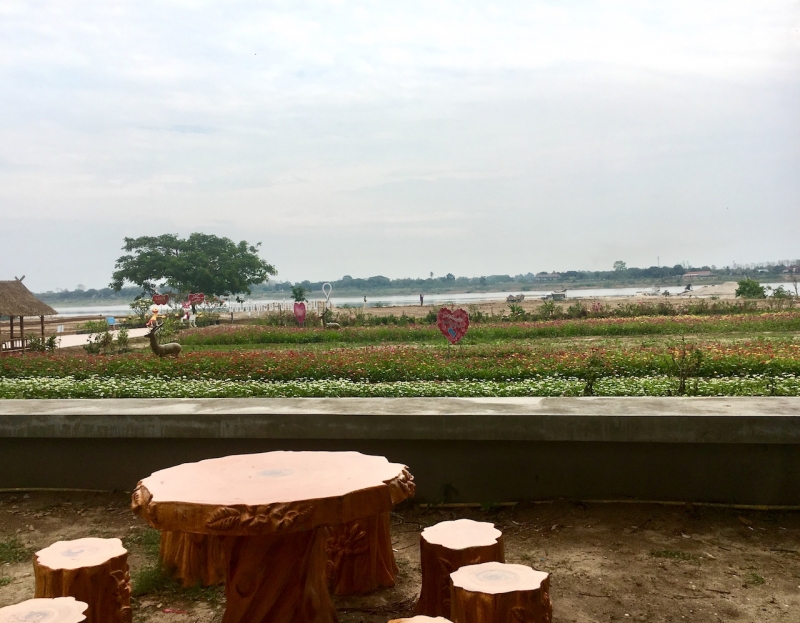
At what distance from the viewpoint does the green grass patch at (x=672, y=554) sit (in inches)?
148

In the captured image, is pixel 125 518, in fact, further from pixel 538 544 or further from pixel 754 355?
pixel 754 355

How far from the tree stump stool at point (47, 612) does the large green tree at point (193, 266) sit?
41.0m

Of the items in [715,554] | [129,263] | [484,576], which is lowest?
[715,554]

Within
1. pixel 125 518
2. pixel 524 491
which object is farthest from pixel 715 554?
pixel 125 518

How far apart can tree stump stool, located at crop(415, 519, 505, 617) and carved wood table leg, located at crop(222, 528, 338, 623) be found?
51cm

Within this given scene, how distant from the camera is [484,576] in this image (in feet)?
8.91

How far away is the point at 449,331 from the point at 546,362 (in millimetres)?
3820

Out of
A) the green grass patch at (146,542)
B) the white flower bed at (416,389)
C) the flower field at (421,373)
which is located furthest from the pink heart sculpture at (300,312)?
the green grass patch at (146,542)

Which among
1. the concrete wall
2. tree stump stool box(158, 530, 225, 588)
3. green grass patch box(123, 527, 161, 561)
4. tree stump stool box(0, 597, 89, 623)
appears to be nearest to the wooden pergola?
the concrete wall

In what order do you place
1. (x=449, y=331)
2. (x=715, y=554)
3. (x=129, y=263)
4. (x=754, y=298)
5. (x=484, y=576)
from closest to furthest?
(x=484, y=576), (x=715, y=554), (x=449, y=331), (x=754, y=298), (x=129, y=263)

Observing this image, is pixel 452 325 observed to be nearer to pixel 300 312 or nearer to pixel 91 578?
pixel 91 578

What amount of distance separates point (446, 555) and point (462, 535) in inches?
6.0

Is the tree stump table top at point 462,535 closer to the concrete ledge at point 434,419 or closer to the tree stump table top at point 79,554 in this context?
the concrete ledge at point 434,419

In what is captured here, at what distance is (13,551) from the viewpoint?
4141 mm
